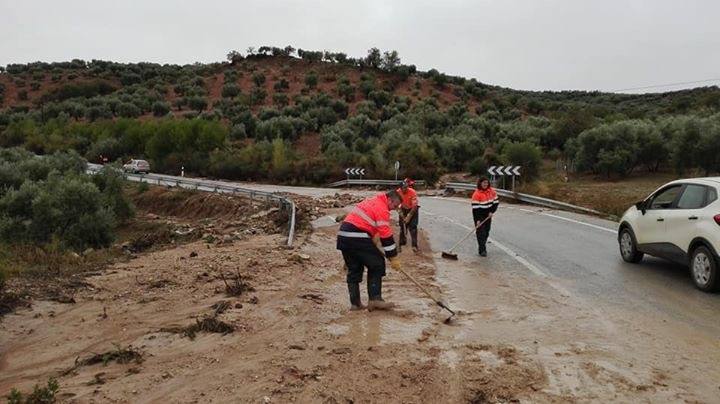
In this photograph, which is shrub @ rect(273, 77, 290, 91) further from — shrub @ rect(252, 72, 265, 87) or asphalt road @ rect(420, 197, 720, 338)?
asphalt road @ rect(420, 197, 720, 338)

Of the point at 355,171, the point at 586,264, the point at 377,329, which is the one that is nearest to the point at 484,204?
the point at 586,264

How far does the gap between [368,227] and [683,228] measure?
15.7ft

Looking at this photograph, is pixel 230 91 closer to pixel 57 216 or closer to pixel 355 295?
pixel 57 216

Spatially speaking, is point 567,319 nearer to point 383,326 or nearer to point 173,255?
point 383,326

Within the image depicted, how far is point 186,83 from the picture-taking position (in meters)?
87.2

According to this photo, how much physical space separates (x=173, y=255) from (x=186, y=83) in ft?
259

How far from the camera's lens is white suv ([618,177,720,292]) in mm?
8289

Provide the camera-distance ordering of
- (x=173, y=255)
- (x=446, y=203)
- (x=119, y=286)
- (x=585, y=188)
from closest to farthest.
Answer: (x=119, y=286) → (x=173, y=255) → (x=446, y=203) → (x=585, y=188)

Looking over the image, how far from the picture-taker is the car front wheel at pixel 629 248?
1066 centimetres

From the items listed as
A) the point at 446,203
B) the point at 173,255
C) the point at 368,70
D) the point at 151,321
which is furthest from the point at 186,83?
the point at 151,321

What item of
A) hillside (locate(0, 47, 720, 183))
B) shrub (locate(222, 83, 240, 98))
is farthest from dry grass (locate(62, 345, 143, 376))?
shrub (locate(222, 83, 240, 98))

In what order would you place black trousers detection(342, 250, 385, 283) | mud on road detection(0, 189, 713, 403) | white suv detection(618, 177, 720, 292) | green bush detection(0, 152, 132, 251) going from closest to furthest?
1. mud on road detection(0, 189, 713, 403)
2. black trousers detection(342, 250, 385, 283)
3. white suv detection(618, 177, 720, 292)
4. green bush detection(0, 152, 132, 251)

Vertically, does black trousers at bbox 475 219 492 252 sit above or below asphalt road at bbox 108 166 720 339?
above

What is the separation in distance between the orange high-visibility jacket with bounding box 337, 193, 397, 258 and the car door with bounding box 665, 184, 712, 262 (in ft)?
14.5
